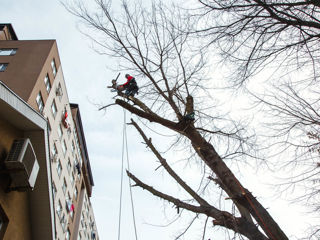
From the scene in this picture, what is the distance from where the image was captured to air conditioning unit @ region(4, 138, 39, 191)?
177 inches

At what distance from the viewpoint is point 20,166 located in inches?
177

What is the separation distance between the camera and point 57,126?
→ 21125 mm

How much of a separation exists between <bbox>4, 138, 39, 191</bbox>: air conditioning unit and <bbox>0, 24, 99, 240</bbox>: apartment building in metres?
10.7

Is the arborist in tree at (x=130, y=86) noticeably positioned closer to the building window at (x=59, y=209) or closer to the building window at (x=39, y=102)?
the building window at (x=39, y=102)

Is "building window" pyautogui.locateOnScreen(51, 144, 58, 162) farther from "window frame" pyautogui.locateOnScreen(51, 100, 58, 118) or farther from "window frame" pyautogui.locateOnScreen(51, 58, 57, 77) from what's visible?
"window frame" pyautogui.locateOnScreen(51, 58, 57, 77)

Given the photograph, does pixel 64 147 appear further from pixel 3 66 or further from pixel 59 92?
pixel 3 66

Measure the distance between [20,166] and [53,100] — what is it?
17.6 m

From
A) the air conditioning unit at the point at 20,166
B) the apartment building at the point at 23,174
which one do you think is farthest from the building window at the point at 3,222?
the air conditioning unit at the point at 20,166

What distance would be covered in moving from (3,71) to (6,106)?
16.5 metres

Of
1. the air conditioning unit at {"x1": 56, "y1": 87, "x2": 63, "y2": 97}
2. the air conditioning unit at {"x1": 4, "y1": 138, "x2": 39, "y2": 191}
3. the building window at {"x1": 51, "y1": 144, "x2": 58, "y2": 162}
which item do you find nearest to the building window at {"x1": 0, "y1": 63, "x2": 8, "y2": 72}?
the air conditioning unit at {"x1": 56, "y1": 87, "x2": 63, "y2": 97}

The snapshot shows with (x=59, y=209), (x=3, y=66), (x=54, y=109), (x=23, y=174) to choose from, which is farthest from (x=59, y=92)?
(x=23, y=174)

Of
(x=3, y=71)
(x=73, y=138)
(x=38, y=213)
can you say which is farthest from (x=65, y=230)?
(x=38, y=213)

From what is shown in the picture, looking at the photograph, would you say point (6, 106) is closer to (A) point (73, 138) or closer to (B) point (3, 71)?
(B) point (3, 71)

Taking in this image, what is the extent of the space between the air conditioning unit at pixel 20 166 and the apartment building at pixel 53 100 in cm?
1067
